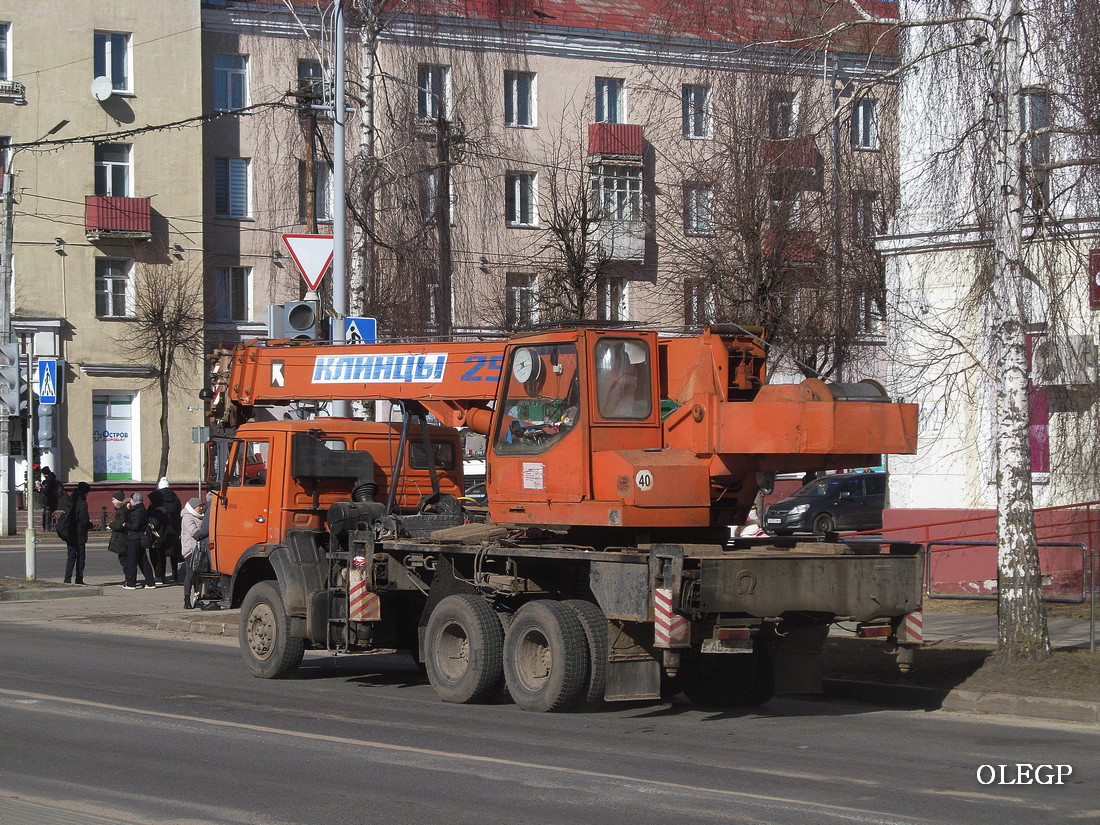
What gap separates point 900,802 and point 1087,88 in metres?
6.93

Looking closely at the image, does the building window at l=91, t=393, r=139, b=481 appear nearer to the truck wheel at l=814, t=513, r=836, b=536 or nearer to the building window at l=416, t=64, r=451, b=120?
the building window at l=416, t=64, r=451, b=120

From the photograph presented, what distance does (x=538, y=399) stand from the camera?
11812 millimetres

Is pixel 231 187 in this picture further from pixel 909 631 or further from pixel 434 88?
pixel 909 631

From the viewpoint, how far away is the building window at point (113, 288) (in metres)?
42.8

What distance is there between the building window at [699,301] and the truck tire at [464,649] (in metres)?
13.1

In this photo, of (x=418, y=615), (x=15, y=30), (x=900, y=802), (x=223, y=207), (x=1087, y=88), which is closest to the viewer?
(x=900, y=802)

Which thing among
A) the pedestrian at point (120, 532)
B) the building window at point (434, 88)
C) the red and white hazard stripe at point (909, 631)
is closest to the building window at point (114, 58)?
the building window at point (434, 88)

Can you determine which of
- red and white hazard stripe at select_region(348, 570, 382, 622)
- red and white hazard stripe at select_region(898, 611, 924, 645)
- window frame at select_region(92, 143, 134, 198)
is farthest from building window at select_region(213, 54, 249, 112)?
red and white hazard stripe at select_region(898, 611, 924, 645)

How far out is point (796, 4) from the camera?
1409cm

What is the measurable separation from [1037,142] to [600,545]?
572cm

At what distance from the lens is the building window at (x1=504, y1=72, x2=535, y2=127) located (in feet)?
139

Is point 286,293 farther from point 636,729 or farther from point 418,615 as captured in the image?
point 636,729

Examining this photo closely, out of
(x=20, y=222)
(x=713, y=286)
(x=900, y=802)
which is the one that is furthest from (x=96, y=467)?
(x=900, y=802)

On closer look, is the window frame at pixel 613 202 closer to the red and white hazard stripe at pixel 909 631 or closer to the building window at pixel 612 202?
the building window at pixel 612 202
